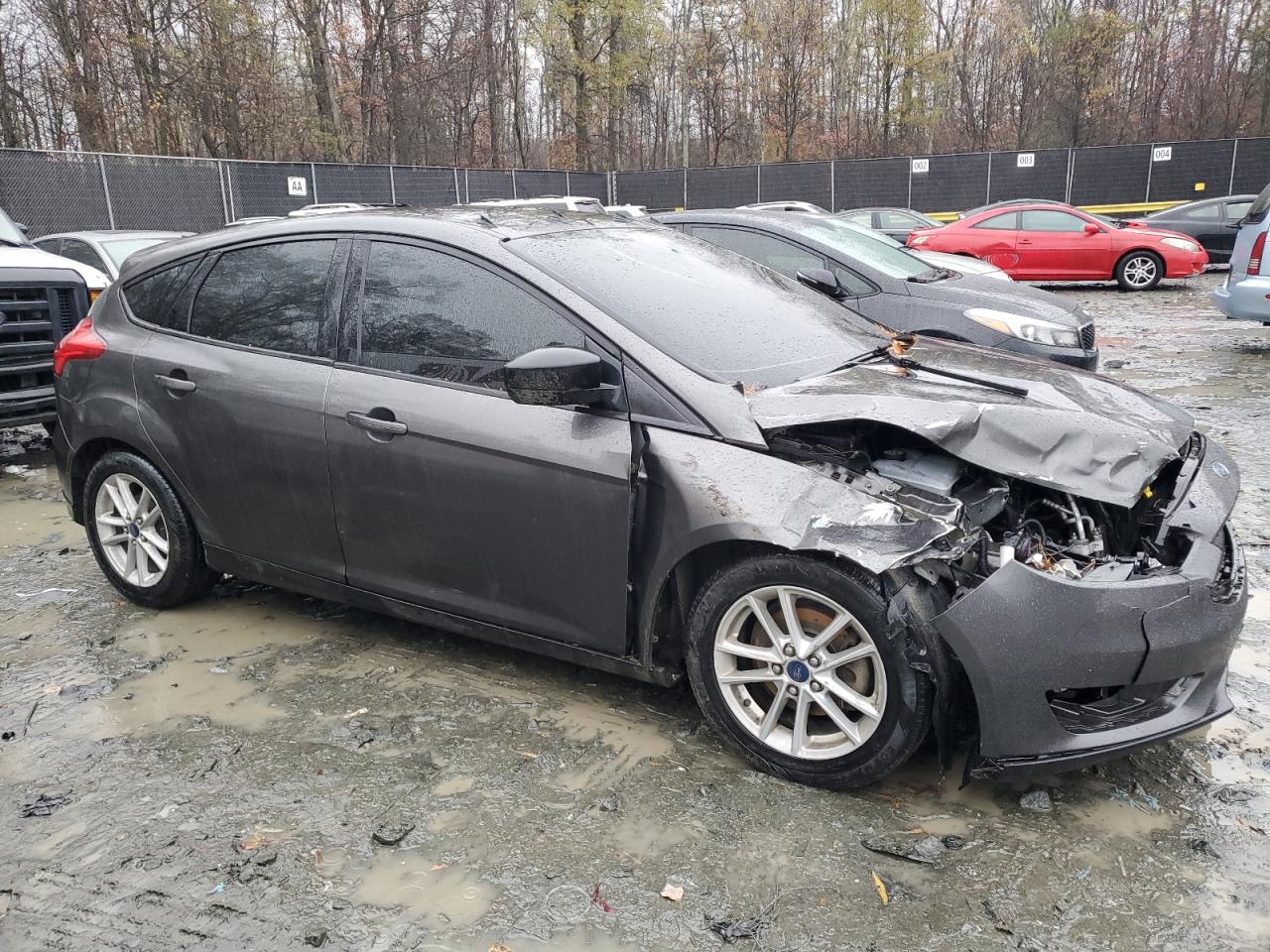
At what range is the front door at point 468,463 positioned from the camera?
10.7 ft

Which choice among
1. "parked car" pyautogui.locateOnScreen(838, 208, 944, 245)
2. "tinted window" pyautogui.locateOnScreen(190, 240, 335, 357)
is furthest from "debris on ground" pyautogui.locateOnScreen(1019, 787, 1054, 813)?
"parked car" pyautogui.locateOnScreen(838, 208, 944, 245)

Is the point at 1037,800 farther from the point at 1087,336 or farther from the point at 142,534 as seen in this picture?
the point at 1087,336

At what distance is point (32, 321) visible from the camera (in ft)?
23.8

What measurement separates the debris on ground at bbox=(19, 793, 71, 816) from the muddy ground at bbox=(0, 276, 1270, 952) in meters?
0.01

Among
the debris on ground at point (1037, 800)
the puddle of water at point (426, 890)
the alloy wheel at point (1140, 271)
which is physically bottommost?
the puddle of water at point (426, 890)

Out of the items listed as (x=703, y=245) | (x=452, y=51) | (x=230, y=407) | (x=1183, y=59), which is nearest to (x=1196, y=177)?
(x=1183, y=59)

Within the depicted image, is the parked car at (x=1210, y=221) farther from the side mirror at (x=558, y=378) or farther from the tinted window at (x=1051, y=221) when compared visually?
the side mirror at (x=558, y=378)

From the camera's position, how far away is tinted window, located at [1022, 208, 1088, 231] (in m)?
16.5

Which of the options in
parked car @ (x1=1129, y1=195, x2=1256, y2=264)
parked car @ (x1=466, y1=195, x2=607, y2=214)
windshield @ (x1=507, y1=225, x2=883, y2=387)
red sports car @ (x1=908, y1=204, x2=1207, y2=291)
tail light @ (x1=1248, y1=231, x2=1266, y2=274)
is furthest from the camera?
parked car @ (x1=1129, y1=195, x2=1256, y2=264)

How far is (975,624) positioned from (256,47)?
2818 centimetres

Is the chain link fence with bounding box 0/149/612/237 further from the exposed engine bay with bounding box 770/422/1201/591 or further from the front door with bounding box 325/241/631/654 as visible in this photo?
the exposed engine bay with bounding box 770/422/1201/591

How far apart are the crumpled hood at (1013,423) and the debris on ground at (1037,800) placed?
917 mm

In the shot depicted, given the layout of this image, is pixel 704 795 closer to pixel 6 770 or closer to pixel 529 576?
pixel 529 576

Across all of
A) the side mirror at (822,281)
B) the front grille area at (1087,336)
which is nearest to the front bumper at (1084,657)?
the side mirror at (822,281)
